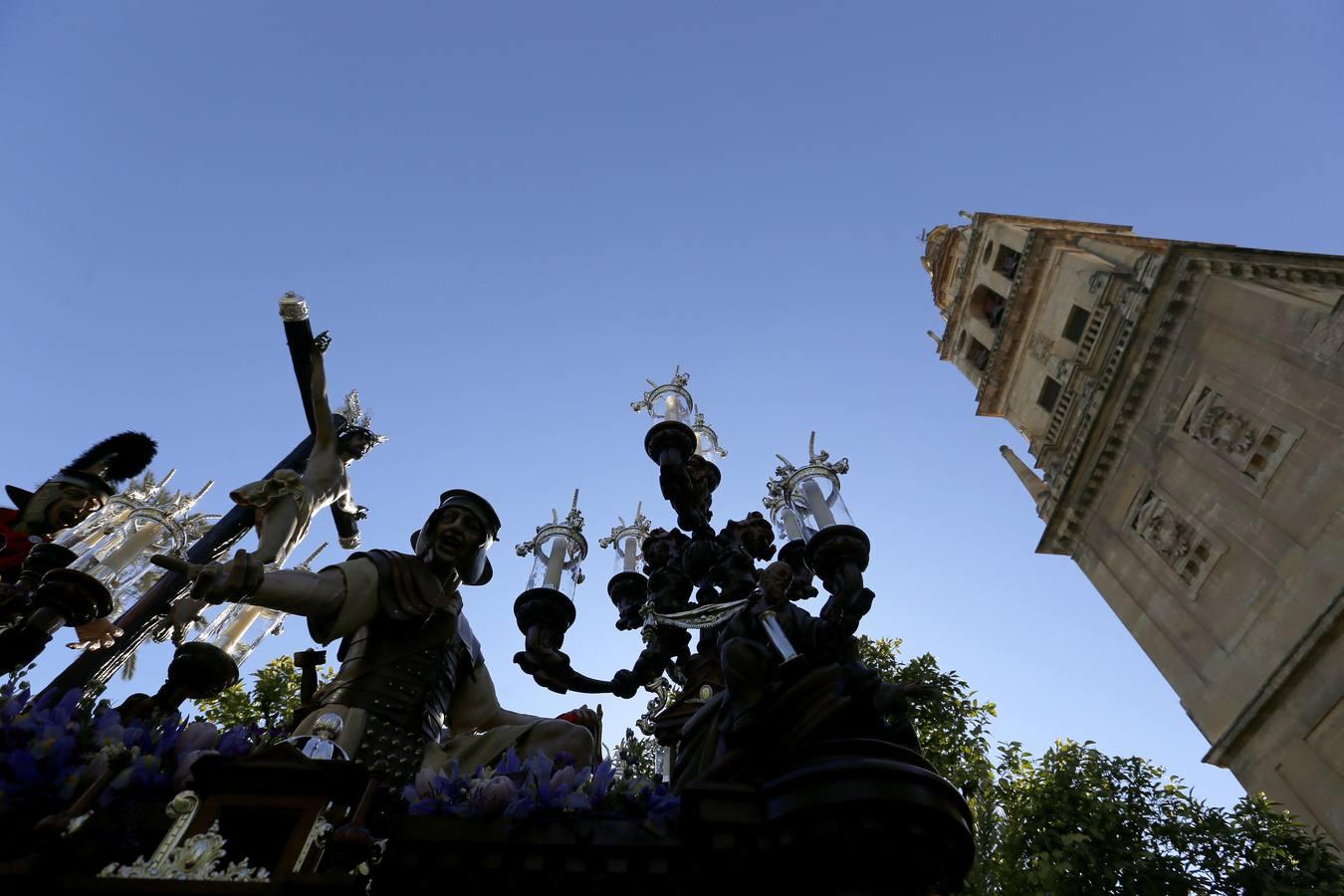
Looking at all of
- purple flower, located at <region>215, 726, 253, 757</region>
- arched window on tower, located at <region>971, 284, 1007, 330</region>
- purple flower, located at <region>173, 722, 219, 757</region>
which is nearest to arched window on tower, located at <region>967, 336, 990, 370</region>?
arched window on tower, located at <region>971, 284, 1007, 330</region>

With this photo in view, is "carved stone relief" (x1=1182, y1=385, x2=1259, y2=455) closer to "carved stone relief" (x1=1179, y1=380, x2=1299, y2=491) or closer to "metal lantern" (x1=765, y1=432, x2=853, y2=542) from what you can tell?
"carved stone relief" (x1=1179, y1=380, x2=1299, y2=491)

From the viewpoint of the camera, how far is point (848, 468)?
282 inches

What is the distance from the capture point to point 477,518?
212 inches

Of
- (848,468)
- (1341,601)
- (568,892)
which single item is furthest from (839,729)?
(1341,601)

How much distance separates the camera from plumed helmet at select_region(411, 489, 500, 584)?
5.34 m

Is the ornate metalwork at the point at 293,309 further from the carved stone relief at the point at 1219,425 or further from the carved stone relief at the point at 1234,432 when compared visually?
the carved stone relief at the point at 1219,425

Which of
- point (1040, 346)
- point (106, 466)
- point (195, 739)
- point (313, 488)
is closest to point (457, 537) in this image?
point (313, 488)

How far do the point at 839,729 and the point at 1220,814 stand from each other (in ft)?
40.6

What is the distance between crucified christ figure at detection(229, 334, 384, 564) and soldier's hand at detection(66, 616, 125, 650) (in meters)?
1.10

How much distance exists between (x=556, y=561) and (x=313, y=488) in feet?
8.23

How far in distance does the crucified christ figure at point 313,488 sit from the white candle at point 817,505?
151 inches

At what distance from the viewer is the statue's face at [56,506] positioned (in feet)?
19.1

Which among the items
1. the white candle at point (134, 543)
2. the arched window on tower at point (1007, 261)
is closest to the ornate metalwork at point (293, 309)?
the white candle at point (134, 543)

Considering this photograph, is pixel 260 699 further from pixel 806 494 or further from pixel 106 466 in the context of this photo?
pixel 806 494
